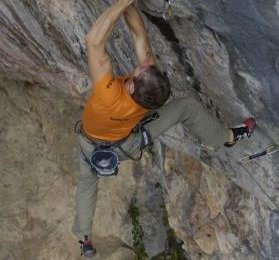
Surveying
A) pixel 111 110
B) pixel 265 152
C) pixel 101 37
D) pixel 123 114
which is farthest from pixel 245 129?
pixel 101 37

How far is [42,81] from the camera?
360 inches

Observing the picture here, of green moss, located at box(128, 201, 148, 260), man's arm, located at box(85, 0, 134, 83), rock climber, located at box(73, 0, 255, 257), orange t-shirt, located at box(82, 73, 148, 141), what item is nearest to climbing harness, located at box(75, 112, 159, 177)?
rock climber, located at box(73, 0, 255, 257)

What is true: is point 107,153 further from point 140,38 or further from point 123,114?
point 140,38

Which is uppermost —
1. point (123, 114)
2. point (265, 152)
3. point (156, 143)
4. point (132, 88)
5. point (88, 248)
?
point (132, 88)

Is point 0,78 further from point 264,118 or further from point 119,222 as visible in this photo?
point 264,118

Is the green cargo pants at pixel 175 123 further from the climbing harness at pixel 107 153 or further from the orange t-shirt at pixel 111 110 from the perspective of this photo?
the orange t-shirt at pixel 111 110

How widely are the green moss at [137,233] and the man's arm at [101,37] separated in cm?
601

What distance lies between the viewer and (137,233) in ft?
35.3

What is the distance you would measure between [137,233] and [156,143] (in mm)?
2425

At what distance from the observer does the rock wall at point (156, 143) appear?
16.7 feet

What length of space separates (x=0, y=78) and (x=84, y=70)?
116 inches

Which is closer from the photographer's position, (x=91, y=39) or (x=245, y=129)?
(x=91, y=39)

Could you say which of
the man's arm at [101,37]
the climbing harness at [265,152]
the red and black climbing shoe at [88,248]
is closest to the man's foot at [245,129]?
the climbing harness at [265,152]

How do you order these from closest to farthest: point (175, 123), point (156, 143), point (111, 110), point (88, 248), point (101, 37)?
point (101, 37), point (111, 110), point (175, 123), point (88, 248), point (156, 143)
